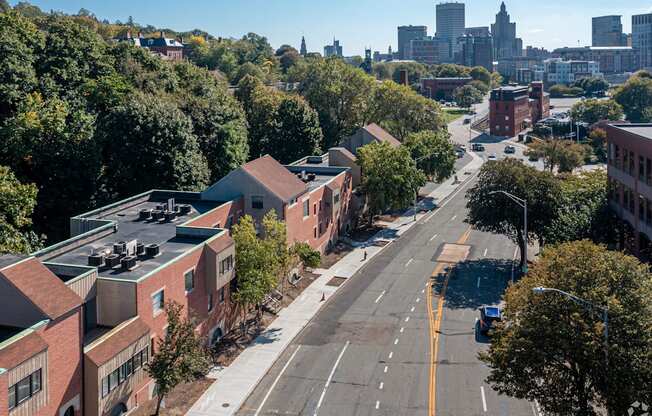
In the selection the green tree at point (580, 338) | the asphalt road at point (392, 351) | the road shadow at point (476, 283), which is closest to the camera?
the green tree at point (580, 338)

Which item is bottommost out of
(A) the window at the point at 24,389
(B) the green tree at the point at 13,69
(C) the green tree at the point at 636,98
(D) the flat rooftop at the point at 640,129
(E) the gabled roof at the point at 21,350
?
(A) the window at the point at 24,389

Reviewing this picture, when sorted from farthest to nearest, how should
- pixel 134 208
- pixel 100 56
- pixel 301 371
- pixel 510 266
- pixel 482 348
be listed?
pixel 100 56 → pixel 510 266 → pixel 134 208 → pixel 482 348 → pixel 301 371

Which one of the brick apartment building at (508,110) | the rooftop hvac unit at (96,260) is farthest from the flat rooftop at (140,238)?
the brick apartment building at (508,110)

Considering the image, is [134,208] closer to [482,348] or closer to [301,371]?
[301,371]

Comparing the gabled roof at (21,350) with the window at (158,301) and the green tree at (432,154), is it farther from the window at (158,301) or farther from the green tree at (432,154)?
the green tree at (432,154)

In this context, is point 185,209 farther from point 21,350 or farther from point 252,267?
point 21,350

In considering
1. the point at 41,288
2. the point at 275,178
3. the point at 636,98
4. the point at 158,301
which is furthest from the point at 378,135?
the point at 636,98

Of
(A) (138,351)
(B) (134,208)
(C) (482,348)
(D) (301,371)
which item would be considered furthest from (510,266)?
(A) (138,351)

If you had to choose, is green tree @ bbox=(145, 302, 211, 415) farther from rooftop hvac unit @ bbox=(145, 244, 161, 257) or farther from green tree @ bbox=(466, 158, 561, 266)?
green tree @ bbox=(466, 158, 561, 266)
